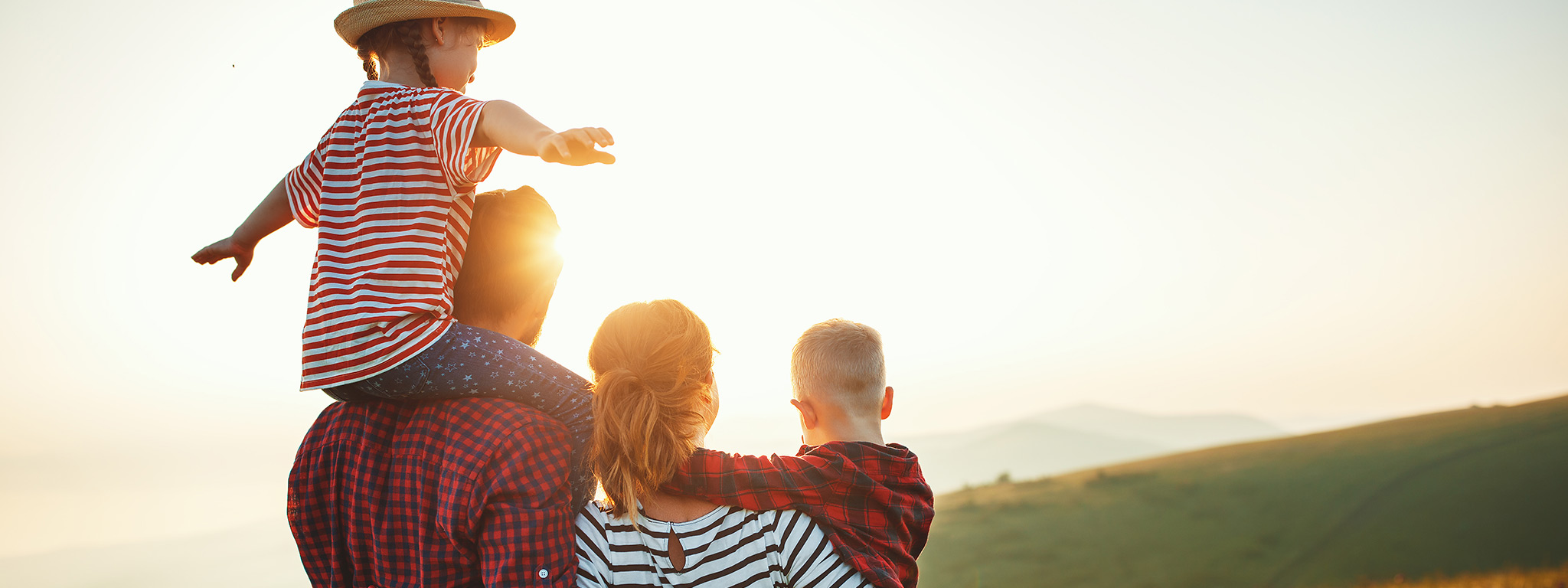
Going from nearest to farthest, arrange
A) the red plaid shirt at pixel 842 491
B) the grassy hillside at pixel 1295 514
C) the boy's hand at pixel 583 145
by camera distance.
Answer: the boy's hand at pixel 583 145
the red plaid shirt at pixel 842 491
the grassy hillside at pixel 1295 514

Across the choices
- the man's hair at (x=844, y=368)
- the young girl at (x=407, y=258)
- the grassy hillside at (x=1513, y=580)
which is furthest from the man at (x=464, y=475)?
the grassy hillside at (x=1513, y=580)

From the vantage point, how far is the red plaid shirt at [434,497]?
203 centimetres

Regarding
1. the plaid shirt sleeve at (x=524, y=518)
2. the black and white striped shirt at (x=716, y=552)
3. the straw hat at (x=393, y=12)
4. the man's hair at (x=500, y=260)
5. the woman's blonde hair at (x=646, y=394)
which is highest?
the straw hat at (x=393, y=12)

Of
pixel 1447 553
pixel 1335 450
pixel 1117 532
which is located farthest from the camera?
pixel 1335 450

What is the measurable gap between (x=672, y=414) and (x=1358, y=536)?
1121 cm

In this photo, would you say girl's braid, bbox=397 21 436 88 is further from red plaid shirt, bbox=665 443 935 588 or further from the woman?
red plaid shirt, bbox=665 443 935 588

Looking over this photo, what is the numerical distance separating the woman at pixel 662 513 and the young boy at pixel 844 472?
6cm

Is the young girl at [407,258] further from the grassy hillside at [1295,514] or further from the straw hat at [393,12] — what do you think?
the grassy hillside at [1295,514]

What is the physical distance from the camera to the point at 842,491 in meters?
2.38

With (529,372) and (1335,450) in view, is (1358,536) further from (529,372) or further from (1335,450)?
(529,372)

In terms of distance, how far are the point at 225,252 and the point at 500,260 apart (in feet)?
3.92

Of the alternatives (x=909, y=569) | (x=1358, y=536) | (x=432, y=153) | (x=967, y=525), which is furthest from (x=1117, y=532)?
(x=432, y=153)

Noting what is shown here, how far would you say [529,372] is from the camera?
2193 mm

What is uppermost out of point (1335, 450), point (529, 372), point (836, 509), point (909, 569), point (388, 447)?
point (529, 372)
